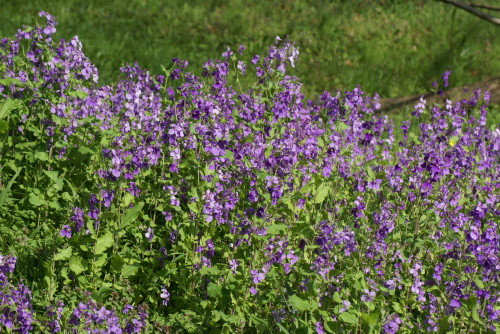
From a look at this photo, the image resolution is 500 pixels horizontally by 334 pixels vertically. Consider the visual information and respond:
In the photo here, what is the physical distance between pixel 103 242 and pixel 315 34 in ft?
22.5

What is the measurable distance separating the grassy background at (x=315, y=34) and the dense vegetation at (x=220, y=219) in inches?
162

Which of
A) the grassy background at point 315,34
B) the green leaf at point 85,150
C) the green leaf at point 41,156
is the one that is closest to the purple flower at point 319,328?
the green leaf at point 85,150

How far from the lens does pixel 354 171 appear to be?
4.63 m

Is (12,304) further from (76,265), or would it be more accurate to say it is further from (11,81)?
(11,81)

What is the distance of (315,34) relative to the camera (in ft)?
32.3

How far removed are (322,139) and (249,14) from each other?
5.98 meters

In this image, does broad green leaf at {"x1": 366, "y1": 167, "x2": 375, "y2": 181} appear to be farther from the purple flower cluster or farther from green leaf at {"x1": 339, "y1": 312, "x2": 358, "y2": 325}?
the purple flower cluster

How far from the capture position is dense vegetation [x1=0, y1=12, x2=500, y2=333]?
336cm

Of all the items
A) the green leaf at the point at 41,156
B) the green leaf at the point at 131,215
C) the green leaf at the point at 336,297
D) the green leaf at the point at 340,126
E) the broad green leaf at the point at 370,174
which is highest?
the green leaf at the point at 340,126

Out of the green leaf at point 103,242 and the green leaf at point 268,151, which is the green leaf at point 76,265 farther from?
the green leaf at point 268,151

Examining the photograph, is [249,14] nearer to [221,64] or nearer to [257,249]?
[221,64]

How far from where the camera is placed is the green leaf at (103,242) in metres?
3.58

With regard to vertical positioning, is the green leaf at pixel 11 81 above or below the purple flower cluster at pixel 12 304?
above

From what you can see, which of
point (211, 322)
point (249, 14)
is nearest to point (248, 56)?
point (249, 14)
